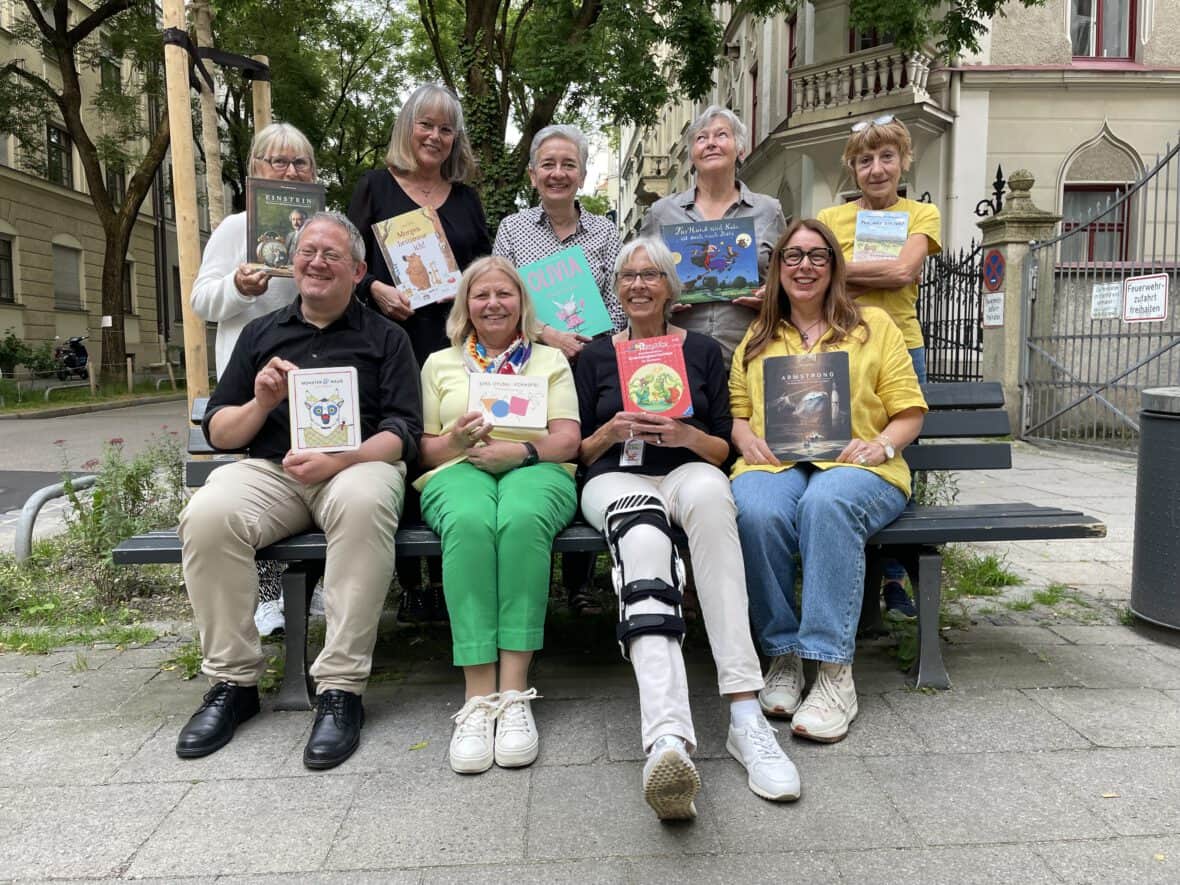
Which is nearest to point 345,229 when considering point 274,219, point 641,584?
point 274,219

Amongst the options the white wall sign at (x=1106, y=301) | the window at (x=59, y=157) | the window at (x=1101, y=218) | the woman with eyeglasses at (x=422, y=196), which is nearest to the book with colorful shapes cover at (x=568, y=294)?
the woman with eyeglasses at (x=422, y=196)

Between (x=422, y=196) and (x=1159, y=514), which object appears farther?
(x=422, y=196)

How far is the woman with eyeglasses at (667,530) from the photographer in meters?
2.61

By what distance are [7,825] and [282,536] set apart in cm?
117

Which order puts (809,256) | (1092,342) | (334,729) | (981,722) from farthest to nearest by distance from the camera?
(1092,342), (809,256), (981,722), (334,729)

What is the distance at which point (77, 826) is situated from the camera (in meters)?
2.54

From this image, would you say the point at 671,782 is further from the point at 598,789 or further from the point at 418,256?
the point at 418,256

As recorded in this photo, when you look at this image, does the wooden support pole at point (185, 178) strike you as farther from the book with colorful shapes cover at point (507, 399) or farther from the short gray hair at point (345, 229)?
the book with colorful shapes cover at point (507, 399)

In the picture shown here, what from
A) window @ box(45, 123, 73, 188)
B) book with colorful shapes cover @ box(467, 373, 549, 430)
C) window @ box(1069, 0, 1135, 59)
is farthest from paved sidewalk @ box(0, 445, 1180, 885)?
window @ box(45, 123, 73, 188)

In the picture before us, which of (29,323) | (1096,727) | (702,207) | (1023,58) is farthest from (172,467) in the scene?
(29,323)

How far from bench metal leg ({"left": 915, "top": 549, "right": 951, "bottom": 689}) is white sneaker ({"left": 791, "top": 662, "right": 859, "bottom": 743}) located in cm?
40

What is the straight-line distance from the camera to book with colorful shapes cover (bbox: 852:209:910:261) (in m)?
3.76

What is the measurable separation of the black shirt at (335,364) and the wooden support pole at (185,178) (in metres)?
1.04

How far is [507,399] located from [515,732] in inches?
47.3
